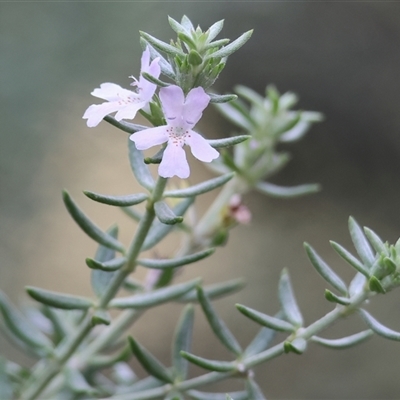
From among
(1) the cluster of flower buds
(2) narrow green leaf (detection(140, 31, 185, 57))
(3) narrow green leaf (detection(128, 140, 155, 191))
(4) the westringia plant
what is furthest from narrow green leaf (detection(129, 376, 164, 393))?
(2) narrow green leaf (detection(140, 31, 185, 57))

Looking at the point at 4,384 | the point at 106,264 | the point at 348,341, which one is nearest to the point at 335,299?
the point at 348,341

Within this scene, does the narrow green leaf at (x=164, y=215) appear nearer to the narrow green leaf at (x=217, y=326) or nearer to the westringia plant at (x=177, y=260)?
the westringia plant at (x=177, y=260)

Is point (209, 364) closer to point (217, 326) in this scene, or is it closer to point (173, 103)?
point (217, 326)

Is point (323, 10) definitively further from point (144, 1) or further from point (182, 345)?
point (182, 345)

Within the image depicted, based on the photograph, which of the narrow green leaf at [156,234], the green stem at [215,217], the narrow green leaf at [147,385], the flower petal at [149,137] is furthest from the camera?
the green stem at [215,217]

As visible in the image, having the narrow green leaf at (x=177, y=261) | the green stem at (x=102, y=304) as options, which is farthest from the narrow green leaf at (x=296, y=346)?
the green stem at (x=102, y=304)

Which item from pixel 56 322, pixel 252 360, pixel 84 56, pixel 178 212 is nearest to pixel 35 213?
pixel 84 56
